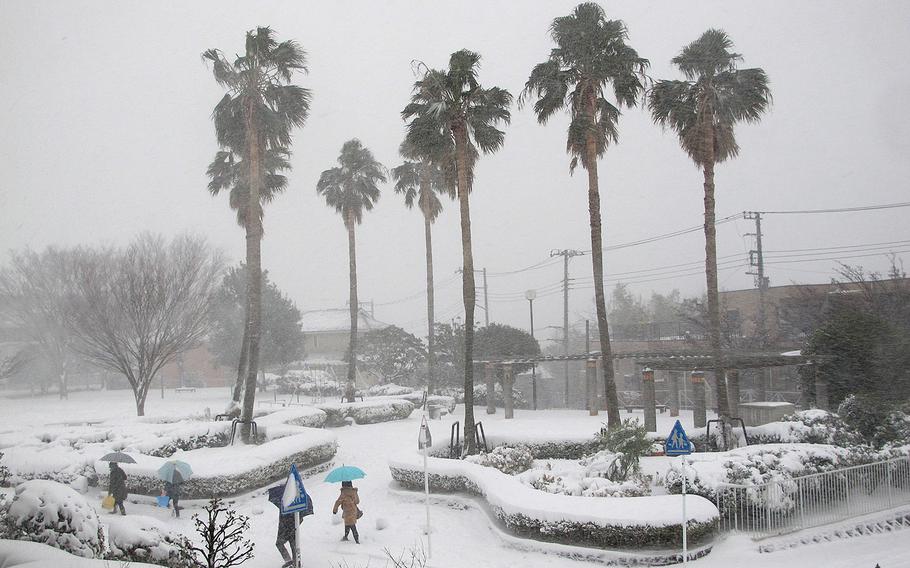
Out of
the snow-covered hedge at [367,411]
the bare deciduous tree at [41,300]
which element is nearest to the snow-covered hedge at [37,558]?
the bare deciduous tree at [41,300]

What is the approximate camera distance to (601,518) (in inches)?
389

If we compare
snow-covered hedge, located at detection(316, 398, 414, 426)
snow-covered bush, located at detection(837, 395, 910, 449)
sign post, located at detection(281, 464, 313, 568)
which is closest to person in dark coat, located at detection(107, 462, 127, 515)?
sign post, located at detection(281, 464, 313, 568)

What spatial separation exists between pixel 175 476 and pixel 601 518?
28.5ft

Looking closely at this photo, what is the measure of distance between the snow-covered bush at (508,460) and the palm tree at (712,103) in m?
7.00

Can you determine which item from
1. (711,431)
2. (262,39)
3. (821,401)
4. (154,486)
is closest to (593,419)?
(711,431)

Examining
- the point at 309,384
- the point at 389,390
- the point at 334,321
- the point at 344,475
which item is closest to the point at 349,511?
the point at 344,475

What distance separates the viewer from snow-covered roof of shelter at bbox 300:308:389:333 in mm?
57819

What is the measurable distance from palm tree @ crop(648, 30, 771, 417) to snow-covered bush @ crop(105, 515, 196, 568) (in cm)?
1563

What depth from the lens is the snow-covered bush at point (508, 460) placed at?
14.7m

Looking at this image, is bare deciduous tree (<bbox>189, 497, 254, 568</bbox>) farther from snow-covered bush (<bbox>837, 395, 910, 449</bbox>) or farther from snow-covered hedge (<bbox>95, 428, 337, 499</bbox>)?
snow-covered bush (<bbox>837, 395, 910, 449</bbox>)

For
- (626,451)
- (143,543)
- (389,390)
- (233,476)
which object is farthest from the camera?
(389,390)

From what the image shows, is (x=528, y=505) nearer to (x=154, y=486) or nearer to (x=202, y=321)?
(x=154, y=486)

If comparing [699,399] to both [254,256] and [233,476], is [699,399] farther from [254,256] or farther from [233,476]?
[254,256]

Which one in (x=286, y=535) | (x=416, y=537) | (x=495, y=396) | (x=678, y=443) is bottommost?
(x=416, y=537)
